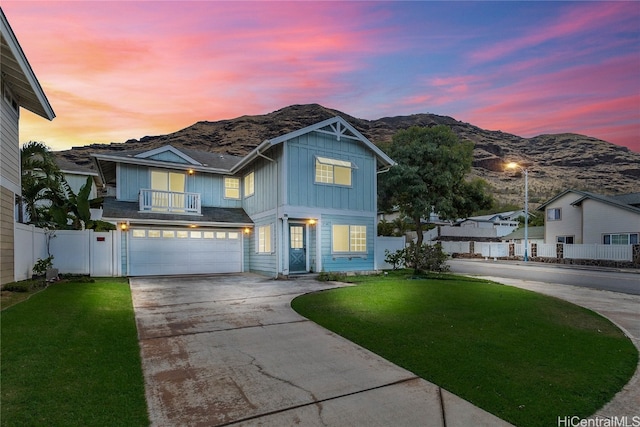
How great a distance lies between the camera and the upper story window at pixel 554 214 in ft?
98.9

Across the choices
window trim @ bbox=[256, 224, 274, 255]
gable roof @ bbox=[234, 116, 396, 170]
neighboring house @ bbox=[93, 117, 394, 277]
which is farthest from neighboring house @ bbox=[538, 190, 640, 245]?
window trim @ bbox=[256, 224, 274, 255]

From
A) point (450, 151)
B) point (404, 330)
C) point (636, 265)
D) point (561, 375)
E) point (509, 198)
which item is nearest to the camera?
point (561, 375)

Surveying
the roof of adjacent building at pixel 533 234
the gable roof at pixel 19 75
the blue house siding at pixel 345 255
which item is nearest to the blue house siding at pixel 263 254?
the blue house siding at pixel 345 255

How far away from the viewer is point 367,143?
1648 centimetres

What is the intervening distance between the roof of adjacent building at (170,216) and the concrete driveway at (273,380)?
27.9 feet

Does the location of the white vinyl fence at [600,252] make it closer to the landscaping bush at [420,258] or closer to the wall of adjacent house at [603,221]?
the wall of adjacent house at [603,221]

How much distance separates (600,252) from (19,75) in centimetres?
3262

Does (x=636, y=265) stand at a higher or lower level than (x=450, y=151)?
lower

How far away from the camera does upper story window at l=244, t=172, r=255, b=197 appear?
17703 mm

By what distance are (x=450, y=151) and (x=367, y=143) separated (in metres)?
12.9

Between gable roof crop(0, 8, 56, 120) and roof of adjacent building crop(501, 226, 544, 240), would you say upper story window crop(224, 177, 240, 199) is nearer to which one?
gable roof crop(0, 8, 56, 120)

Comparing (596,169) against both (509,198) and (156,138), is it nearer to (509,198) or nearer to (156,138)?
(509,198)

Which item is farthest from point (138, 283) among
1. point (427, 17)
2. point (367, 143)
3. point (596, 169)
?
point (596, 169)

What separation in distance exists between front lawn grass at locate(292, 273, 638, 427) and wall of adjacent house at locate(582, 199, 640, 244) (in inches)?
861
